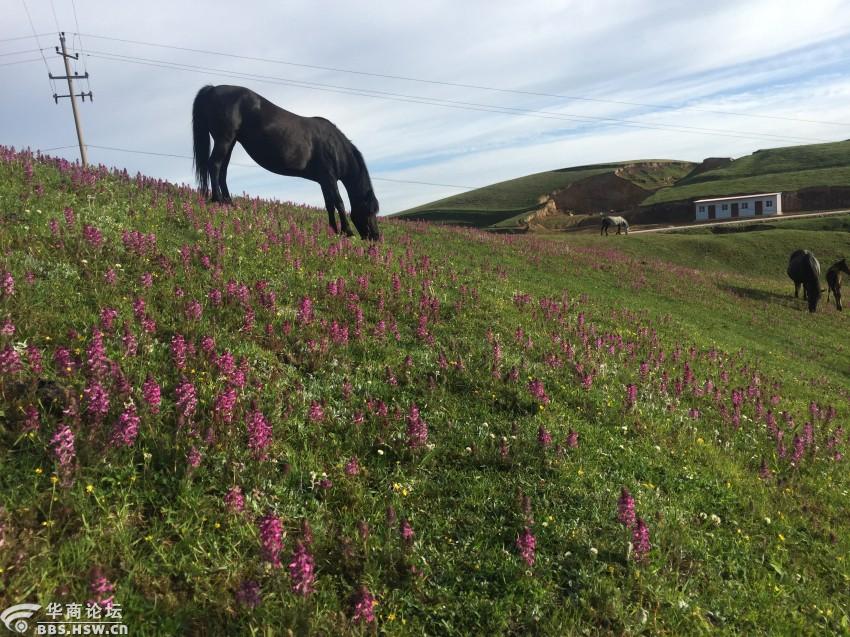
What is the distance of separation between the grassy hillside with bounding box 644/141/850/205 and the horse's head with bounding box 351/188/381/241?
283 feet

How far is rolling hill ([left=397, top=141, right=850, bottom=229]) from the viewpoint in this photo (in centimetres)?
8525

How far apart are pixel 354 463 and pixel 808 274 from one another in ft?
107

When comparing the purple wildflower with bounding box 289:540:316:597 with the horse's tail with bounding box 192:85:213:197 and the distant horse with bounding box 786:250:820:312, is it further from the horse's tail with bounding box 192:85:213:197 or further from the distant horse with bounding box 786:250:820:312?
the distant horse with bounding box 786:250:820:312

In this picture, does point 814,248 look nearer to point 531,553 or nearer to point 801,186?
point 801,186

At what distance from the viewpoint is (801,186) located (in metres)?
84.9

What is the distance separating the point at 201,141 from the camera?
1534 centimetres

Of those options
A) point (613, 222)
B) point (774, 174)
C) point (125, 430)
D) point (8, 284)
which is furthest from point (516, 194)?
point (125, 430)

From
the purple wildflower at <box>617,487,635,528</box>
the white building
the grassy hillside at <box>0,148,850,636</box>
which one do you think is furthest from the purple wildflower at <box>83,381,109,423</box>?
the white building

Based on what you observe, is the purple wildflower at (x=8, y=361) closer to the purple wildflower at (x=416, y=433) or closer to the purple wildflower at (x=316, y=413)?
the purple wildflower at (x=316, y=413)

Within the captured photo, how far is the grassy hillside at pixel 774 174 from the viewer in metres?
87.9

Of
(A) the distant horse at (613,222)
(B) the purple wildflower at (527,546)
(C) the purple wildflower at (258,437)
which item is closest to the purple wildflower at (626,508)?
(B) the purple wildflower at (527,546)

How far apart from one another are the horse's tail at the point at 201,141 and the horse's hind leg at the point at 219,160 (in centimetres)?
28

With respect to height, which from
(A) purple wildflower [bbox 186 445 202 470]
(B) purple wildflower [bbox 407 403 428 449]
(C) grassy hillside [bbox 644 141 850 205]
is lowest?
(B) purple wildflower [bbox 407 403 428 449]

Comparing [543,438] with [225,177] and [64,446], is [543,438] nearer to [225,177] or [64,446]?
[64,446]
